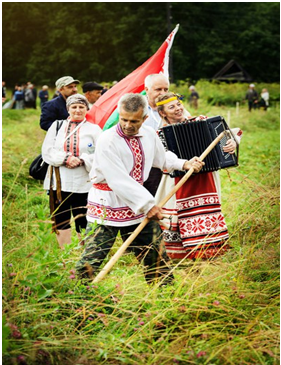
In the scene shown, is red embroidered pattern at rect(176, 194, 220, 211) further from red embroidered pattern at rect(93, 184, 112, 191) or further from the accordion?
red embroidered pattern at rect(93, 184, 112, 191)

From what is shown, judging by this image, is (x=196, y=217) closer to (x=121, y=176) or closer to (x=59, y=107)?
(x=121, y=176)

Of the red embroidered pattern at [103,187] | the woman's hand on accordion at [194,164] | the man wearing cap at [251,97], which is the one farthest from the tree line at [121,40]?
the red embroidered pattern at [103,187]

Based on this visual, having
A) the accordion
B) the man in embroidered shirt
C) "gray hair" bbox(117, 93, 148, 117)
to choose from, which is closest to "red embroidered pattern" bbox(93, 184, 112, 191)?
the man in embroidered shirt

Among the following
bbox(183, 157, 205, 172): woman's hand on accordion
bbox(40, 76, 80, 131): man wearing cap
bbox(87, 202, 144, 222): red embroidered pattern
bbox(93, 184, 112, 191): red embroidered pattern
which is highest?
bbox(40, 76, 80, 131): man wearing cap

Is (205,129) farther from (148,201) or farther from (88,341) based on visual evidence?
(88,341)

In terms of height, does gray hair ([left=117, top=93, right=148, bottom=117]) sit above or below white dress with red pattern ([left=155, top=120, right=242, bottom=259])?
above

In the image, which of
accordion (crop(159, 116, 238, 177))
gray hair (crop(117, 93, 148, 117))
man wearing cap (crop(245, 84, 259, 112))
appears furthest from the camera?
man wearing cap (crop(245, 84, 259, 112))

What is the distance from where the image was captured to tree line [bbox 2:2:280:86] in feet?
154

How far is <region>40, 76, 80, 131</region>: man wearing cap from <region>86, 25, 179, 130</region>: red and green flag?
0.96 ft

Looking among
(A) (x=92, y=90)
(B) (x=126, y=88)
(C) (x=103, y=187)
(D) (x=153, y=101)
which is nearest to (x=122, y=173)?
(C) (x=103, y=187)

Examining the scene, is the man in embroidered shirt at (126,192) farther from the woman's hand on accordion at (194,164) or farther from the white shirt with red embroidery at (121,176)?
the woman's hand on accordion at (194,164)

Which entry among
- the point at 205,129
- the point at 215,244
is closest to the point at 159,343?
the point at 215,244

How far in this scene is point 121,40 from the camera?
46.7 meters

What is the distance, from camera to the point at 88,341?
3799 mm
